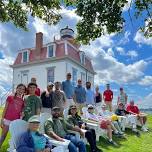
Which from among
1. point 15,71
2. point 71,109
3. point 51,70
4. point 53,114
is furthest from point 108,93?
point 15,71

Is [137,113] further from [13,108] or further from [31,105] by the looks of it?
[13,108]

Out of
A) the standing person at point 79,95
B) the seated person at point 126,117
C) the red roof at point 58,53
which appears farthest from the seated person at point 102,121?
the red roof at point 58,53

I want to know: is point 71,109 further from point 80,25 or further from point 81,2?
point 81,2

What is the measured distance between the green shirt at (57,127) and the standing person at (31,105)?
41cm

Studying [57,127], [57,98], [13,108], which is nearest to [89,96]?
[57,98]

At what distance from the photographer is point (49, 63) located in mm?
38312

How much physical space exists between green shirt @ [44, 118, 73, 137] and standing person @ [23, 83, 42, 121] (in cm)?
41

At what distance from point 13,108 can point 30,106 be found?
420 millimetres

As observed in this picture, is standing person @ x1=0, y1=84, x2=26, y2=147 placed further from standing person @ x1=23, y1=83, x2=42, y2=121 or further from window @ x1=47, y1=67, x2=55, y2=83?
window @ x1=47, y1=67, x2=55, y2=83

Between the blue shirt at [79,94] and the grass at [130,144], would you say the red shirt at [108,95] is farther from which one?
the blue shirt at [79,94]

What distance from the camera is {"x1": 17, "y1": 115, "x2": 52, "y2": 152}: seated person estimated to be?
25.4 ft

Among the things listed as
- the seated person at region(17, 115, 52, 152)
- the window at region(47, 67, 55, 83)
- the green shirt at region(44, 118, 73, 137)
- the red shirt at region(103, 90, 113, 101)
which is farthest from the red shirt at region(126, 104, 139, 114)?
the window at region(47, 67, 55, 83)

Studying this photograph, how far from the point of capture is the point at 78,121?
11.5 m

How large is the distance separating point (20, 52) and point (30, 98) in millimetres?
33239
